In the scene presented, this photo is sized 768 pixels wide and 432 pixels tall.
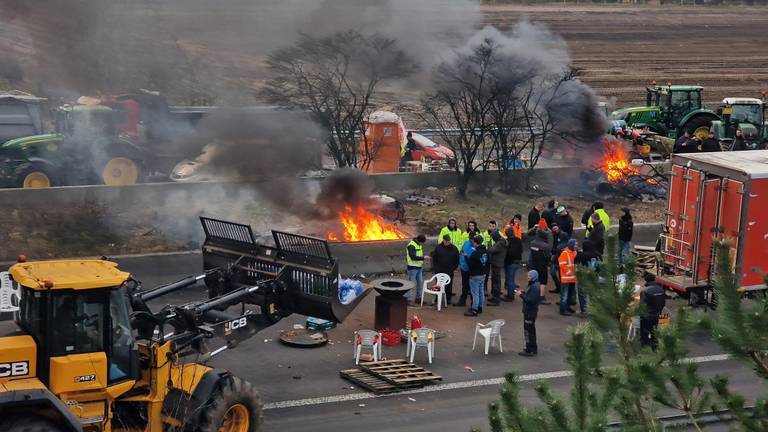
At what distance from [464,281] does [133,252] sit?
5739mm

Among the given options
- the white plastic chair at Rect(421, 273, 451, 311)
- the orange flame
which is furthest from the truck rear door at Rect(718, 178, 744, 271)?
the orange flame

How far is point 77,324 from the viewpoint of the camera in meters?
10.0

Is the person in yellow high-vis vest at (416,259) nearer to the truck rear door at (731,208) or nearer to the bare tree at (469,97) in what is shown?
the truck rear door at (731,208)

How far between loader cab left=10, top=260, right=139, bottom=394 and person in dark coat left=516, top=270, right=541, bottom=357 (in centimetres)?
666

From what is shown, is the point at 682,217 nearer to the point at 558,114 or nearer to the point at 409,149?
the point at 558,114

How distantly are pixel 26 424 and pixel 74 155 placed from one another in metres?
13.1

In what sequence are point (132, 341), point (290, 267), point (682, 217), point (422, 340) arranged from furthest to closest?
1. point (682, 217)
2. point (422, 340)
3. point (290, 267)
4. point (132, 341)

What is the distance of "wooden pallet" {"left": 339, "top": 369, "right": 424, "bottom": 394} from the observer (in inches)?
553

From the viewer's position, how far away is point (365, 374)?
14609mm

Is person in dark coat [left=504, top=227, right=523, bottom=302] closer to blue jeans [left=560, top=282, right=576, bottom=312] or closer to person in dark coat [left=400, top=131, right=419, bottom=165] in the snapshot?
blue jeans [left=560, top=282, right=576, bottom=312]

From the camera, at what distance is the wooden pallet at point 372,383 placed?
1405 centimetres

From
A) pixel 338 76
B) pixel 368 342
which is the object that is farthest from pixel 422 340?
pixel 338 76

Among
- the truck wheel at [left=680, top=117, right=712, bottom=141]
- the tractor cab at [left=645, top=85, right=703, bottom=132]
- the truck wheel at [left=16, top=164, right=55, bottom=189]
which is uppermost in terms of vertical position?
the tractor cab at [left=645, top=85, right=703, bottom=132]

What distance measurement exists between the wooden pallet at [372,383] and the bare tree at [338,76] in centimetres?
904
